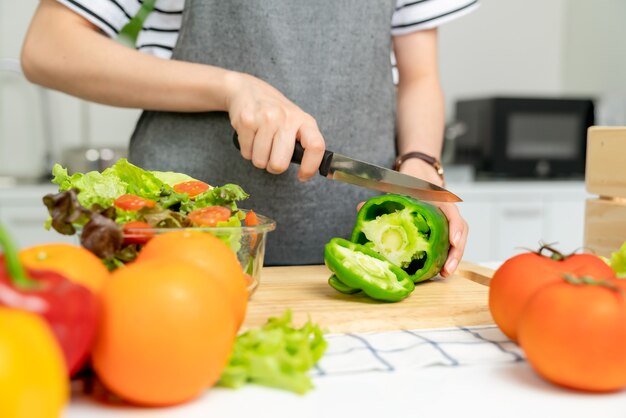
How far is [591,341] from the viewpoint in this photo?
510 mm

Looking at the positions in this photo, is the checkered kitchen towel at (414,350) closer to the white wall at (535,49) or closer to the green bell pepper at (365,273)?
the green bell pepper at (365,273)

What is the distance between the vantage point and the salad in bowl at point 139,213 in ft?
2.16

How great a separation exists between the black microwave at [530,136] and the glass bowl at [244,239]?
1.90m

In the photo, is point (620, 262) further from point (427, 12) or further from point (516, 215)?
point (516, 215)

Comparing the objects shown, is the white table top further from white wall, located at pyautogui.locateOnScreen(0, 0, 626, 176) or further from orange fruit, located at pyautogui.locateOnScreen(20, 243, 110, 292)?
white wall, located at pyautogui.locateOnScreen(0, 0, 626, 176)

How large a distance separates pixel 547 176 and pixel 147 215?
2.17 m

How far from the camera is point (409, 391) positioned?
0.55 metres

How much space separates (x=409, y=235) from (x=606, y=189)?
0.31 meters

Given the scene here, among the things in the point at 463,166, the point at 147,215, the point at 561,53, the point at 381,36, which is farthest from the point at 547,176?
the point at 147,215

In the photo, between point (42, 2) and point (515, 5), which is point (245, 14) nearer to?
point (42, 2)

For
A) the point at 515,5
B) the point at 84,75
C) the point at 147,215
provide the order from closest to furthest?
the point at 147,215 < the point at 84,75 < the point at 515,5

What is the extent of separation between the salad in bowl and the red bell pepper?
20cm

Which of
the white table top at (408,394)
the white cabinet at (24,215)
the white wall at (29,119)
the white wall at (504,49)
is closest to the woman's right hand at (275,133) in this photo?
the white table top at (408,394)

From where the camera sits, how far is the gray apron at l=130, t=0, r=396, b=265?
1.12 m
